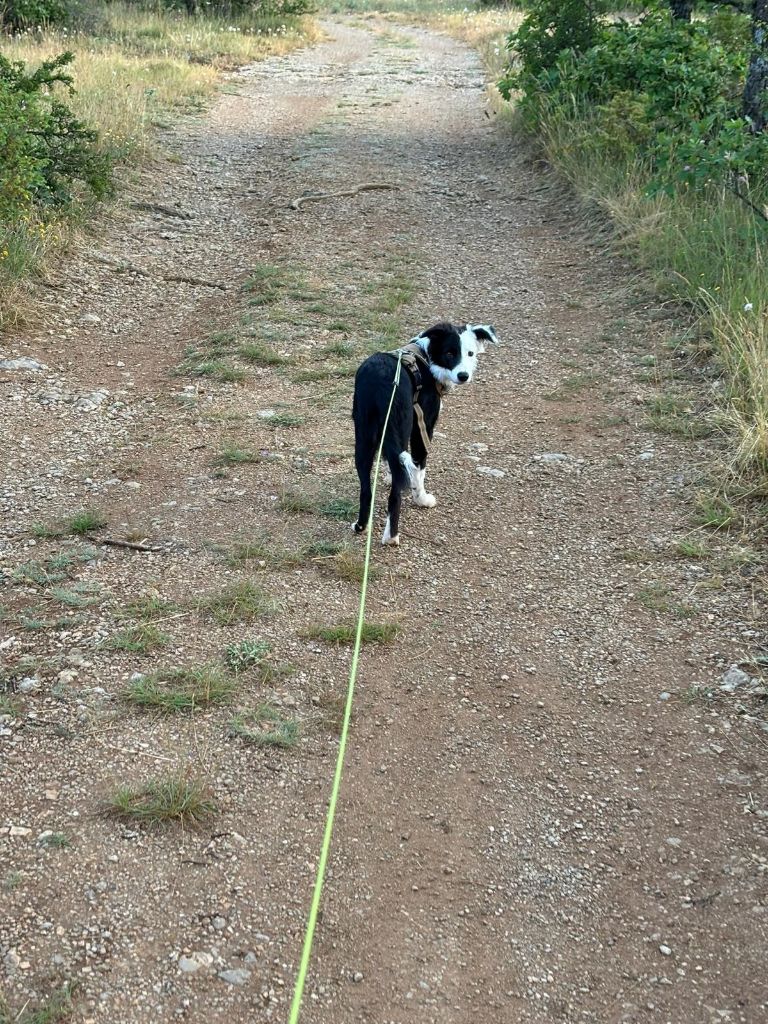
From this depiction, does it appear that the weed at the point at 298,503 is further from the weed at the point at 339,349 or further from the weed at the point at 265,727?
the weed at the point at 339,349

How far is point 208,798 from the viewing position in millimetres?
3273

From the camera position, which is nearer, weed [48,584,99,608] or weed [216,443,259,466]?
weed [48,584,99,608]

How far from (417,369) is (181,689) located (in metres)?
2.04

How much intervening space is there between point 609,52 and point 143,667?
28.6 feet

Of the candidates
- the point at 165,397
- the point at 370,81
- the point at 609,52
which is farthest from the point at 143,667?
the point at 370,81

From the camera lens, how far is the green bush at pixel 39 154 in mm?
7523

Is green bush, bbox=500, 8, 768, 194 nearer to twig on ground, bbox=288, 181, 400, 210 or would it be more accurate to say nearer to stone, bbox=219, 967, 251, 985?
twig on ground, bbox=288, 181, 400, 210

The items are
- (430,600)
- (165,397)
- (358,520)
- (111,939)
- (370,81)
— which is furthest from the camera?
(370,81)

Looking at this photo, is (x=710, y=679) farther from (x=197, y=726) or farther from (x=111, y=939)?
(x=111, y=939)

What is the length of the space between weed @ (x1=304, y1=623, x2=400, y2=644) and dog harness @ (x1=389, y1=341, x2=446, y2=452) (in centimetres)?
122

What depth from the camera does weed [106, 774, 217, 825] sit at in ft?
10.4

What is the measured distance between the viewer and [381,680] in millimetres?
4000

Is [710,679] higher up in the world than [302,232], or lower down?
lower down

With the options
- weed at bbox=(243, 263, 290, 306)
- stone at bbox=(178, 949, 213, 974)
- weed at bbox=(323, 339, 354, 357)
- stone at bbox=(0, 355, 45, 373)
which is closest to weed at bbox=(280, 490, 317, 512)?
weed at bbox=(323, 339, 354, 357)
